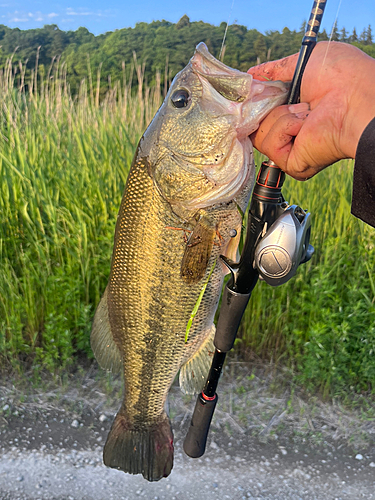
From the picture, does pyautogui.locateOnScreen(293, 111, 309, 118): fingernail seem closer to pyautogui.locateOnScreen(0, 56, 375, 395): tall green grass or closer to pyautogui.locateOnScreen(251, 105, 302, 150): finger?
pyautogui.locateOnScreen(251, 105, 302, 150): finger

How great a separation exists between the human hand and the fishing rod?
0.04 meters

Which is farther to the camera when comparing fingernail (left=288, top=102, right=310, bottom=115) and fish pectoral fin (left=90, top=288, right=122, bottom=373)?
fish pectoral fin (left=90, top=288, right=122, bottom=373)

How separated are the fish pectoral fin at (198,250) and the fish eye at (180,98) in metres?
0.41

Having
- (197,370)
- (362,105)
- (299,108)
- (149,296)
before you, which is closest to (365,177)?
A: (362,105)

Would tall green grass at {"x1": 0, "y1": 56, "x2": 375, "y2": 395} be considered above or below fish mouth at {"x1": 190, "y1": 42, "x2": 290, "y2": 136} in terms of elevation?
below

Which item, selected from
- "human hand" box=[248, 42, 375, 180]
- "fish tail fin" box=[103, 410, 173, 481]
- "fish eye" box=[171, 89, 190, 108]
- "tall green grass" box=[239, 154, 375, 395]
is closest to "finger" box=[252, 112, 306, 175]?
"human hand" box=[248, 42, 375, 180]

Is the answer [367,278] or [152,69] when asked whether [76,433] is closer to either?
[367,278]

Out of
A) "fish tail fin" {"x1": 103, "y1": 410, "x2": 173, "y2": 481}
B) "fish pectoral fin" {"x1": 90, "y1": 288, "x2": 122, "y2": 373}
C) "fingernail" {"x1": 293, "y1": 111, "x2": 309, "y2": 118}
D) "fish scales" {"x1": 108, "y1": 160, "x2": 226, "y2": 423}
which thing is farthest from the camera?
"fish tail fin" {"x1": 103, "y1": 410, "x2": 173, "y2": 481}

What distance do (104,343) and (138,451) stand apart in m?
0.55

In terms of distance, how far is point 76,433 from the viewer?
3.22m

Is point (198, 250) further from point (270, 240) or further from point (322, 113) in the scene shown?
point (322, 113)

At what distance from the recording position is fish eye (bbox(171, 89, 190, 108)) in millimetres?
1487

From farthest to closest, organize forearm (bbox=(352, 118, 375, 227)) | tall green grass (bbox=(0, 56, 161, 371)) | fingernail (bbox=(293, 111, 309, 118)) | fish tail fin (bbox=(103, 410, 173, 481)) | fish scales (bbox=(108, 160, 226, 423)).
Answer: tall green grass (bbox=(0, 56, 161, 371))
fish tail fin (bbox=(103, 410, 173, 481))
fish scales (bbox=(108, 160, 226, 423))
fingernail (bbox=(293, 111, 309, 118))
forearm (bbox=(352, 118, 375, 227))

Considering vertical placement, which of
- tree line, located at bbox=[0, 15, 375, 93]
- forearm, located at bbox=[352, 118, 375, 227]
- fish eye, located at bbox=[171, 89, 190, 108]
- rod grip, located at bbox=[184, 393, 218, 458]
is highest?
tree line, located at bbox=[0, 15, 375, 93]
